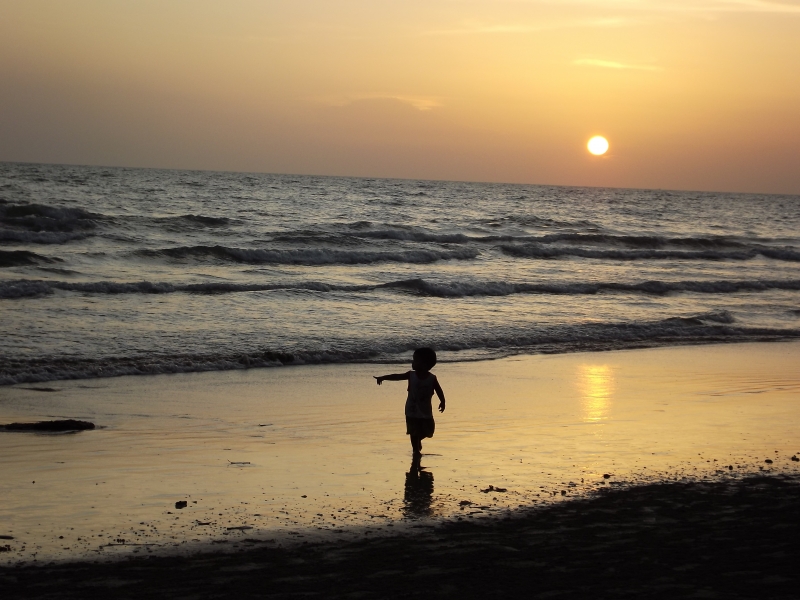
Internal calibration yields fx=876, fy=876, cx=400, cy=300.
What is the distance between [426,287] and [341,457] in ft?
52.8

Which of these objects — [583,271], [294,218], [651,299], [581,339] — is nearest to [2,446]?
[581,339]

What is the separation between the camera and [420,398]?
797 cm

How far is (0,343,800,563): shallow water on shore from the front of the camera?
19.2ft

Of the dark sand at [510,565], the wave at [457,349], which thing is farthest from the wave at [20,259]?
the dark sand at [510,565]

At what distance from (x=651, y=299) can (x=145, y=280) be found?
1346 cm

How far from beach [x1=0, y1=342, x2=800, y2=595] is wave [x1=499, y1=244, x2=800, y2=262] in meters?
25.3

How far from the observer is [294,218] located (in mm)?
47656

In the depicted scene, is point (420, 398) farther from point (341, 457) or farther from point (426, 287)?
point (426, 287)

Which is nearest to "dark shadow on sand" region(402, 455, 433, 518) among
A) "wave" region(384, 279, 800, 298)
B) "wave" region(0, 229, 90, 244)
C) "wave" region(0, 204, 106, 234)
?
"wave" region(384, 279, 800, 298)

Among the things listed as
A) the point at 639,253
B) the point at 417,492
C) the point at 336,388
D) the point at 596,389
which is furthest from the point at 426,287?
the point at 639,253

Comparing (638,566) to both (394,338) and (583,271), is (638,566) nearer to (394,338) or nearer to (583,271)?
(394,338)

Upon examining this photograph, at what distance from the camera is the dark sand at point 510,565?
459 cm

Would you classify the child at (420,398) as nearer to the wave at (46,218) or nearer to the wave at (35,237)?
the wave at (35,237)

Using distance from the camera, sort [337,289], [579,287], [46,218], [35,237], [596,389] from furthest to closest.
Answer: [46,218]
[35,237]
[579,287]
[337,289]
[596,389]
